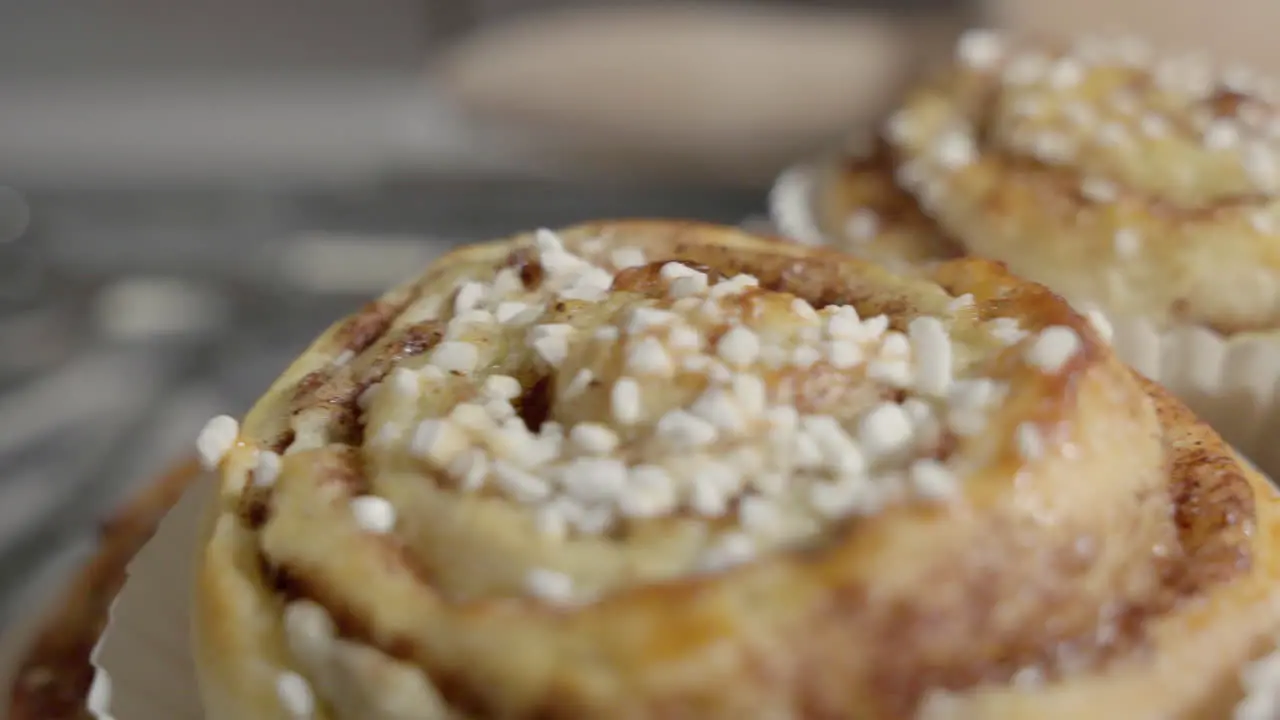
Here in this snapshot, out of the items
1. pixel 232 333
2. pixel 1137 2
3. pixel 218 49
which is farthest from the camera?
pixel 218 49

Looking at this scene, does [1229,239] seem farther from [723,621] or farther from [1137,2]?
[1137,2]

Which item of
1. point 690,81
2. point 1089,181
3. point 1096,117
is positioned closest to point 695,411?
point 1089,181

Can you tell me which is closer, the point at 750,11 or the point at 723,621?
the point at 723,621

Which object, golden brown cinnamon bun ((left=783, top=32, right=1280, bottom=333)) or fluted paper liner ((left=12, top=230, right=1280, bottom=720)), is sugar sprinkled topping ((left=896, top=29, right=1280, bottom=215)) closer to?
golden brown cinnamon bun ((left=783, top=32, right=1280, bottom=333))

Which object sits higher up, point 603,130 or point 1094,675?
point 1094,675

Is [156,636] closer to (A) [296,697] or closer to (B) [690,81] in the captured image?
(A) [296,697]

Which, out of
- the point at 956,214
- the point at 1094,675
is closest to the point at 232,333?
the point at 956,214

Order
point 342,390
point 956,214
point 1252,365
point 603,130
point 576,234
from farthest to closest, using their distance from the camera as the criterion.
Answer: point 603,130 → point 956,214 → point 1252,365 → point 576,234 → point 342,390
